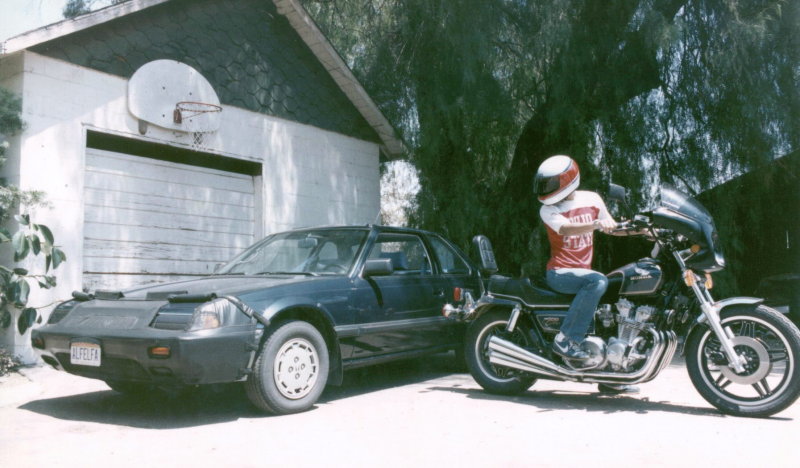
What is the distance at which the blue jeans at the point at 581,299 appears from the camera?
5387mm

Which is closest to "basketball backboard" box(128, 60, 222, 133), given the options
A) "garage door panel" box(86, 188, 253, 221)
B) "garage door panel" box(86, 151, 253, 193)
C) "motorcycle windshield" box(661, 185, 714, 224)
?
"garage door panel" box(86, 151, 253, 193)

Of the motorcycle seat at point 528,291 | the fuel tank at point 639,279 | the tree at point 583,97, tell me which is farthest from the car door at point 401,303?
the tree at point 583,97

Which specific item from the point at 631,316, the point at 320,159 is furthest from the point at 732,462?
the point at 320,159

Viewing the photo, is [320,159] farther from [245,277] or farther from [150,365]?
[150,365]

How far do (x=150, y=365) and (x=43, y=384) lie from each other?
2587 mm

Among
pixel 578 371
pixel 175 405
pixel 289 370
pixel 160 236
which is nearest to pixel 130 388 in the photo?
pixel 175 405

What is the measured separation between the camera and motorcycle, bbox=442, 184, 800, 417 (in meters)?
4.89

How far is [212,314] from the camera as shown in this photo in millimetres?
4824

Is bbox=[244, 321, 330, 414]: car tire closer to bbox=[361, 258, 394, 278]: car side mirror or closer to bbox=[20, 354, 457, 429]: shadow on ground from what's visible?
bbox=[20, 354, 457, 429]: shadow on ground

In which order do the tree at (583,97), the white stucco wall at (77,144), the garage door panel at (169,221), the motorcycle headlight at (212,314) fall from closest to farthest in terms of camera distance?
the motorcycle headlight at (212,314), the white stucco wall at (77,144), the garage door panel at (169,221), the tree at (583,97)

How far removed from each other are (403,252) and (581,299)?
6.68 ft

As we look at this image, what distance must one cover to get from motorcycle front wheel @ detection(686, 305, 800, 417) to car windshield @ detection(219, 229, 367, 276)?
2933 mm

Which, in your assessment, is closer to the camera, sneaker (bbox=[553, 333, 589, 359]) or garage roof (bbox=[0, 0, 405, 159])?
sneaker (bbox=[553, 333, 589, 359])

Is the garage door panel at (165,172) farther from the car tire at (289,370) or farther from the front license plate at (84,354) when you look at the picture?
the car tire at (289,370)
